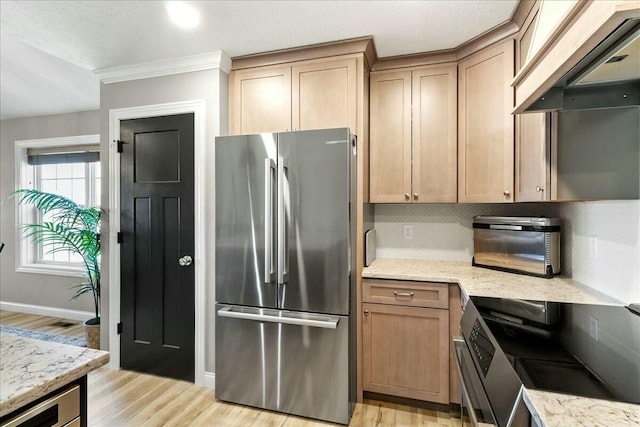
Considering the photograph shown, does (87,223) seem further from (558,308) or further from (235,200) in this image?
(558,308)

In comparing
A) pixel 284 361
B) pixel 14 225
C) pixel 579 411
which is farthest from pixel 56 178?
pixel 579 411

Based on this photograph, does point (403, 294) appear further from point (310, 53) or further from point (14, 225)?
point (14, 225)

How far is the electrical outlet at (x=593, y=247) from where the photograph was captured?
1728 millimetres

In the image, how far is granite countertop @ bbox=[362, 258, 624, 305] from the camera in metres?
1.61

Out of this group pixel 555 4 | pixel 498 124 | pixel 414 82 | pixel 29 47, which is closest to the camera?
pixel 555 4

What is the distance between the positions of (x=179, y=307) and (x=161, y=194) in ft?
2.99

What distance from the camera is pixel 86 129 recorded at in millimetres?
3885

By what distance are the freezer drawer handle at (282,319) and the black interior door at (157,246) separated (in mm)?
485

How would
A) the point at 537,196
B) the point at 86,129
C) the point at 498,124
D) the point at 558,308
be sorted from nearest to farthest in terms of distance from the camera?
1. the point at 558,308
2. the point at 537,196
3. the point at 498,124
4. the point at 86,129

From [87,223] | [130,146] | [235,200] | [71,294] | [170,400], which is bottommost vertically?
[170,400]

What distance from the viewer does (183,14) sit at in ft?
6.37

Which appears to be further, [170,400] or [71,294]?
[71,294]

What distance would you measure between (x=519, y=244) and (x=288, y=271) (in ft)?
4.88

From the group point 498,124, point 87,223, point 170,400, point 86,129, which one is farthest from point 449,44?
point 86,129
